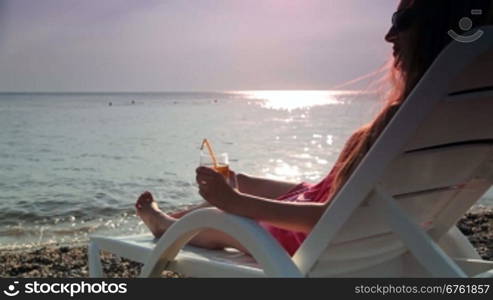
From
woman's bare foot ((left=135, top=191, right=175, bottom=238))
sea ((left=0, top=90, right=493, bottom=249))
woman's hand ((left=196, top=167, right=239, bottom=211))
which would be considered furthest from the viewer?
sea ((left=0, top=90, right=493, bottom=249))

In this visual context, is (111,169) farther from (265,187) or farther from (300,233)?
(300,233)

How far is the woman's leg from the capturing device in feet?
9.34

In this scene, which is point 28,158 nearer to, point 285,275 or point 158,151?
point 158,151

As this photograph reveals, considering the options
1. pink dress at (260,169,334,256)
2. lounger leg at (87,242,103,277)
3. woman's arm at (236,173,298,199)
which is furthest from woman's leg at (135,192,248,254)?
woman's arm at (236,173,298,199)

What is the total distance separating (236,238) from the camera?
2.27 metres

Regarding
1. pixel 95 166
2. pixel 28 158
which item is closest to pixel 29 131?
pixel 28 158

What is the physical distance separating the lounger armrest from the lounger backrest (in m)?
0.10

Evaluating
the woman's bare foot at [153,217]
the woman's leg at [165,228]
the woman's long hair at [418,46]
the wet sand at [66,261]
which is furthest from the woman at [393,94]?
the wet sand at [66,261]

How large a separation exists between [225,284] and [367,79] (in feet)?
3.38

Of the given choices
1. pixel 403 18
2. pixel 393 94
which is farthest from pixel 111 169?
pixel 403 18

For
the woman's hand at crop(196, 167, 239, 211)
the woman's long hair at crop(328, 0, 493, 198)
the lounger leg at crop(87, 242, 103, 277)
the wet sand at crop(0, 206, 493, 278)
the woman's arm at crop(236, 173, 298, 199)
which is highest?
the woman's long hair at crop(328, 0, 493, 198)

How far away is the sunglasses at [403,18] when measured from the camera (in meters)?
2.14

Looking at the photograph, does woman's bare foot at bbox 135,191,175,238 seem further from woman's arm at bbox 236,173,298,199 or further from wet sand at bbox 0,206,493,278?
wet sand at bbox 0,206,493,278

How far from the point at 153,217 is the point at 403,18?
1.61 meters
